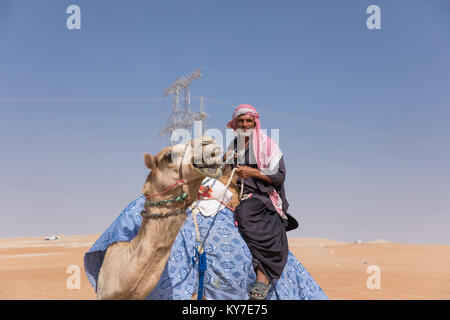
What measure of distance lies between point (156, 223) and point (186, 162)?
1.80 ft

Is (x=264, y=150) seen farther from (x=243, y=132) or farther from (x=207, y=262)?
(x=207, y=262)

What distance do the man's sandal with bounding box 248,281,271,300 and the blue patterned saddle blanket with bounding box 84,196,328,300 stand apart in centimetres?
10

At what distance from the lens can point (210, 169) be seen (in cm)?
326

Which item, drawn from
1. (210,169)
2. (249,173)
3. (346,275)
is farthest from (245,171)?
(346,275)

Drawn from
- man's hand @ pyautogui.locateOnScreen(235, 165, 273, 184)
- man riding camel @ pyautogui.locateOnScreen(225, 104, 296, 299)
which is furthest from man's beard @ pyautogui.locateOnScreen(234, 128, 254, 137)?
man's hand @ pyautogui.locateOnScreen(235, 165, 273, 184)

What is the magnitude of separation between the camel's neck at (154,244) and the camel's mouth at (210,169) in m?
0.17

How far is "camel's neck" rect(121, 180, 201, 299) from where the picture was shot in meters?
3.40

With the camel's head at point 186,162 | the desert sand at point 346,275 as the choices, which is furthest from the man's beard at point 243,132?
the desert sand at point 346,275

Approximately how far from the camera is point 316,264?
25203 millimetres

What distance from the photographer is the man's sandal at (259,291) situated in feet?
13.4

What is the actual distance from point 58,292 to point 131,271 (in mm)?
11902

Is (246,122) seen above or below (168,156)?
above

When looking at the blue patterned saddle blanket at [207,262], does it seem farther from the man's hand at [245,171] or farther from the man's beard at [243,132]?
the man's beard at [243,132]
